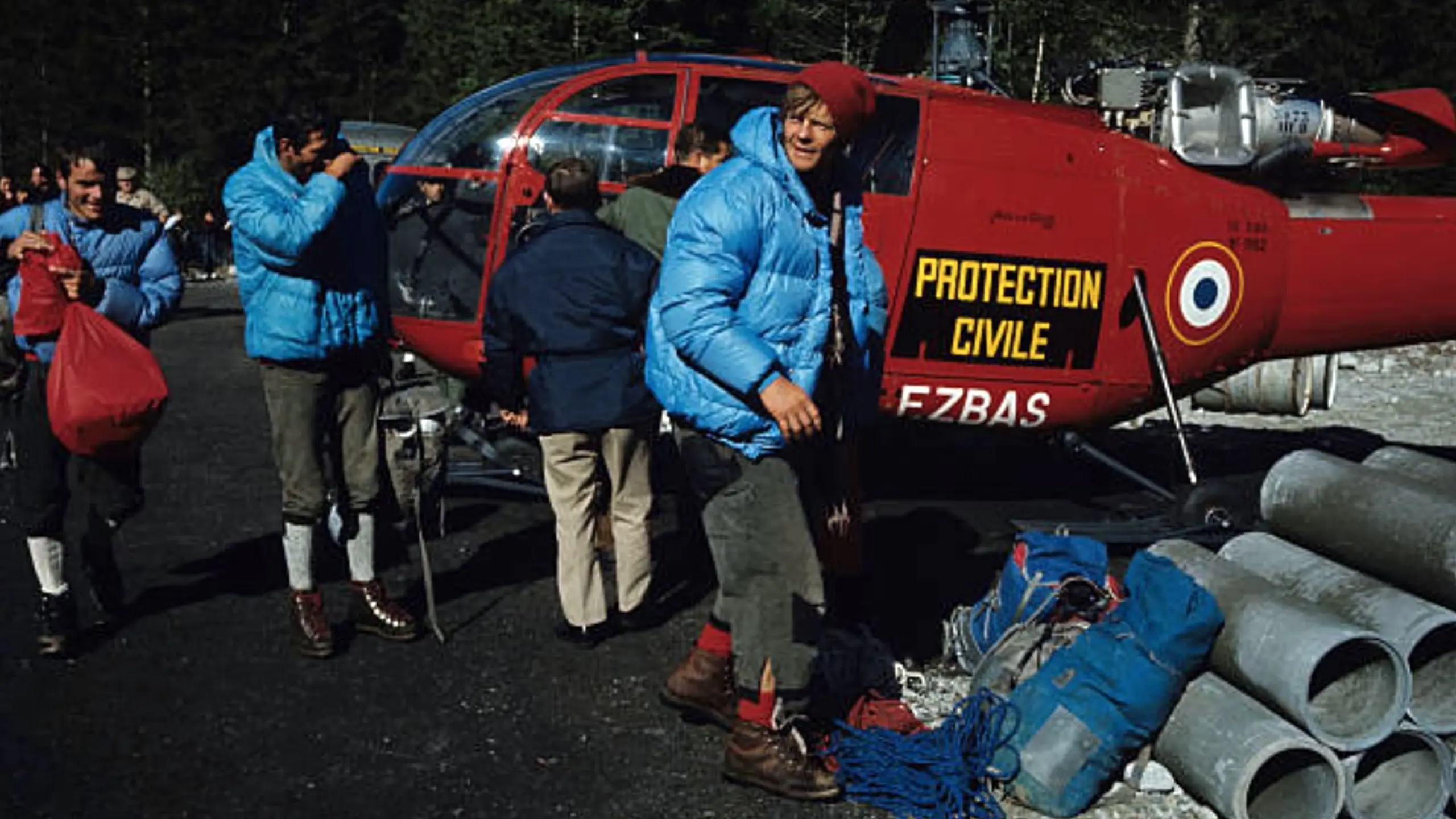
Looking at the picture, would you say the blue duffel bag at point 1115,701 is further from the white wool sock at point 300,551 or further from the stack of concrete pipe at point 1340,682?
the white wool sock at point 300,551

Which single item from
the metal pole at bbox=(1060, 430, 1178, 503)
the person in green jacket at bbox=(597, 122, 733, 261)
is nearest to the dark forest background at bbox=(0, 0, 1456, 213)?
the metal pole at bbox=(1060, 430, 1178, 503)

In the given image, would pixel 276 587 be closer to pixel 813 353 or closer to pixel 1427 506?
pixel 813 353

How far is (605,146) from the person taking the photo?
707 centimetres

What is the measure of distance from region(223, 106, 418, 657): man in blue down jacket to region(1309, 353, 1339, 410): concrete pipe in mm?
6771

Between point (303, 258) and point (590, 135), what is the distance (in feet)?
8.54

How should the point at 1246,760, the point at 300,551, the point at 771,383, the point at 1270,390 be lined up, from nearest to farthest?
1. the point at 771,383
2. the point at 1246,760
3. the point at 300,551
4. the point at 1270,390

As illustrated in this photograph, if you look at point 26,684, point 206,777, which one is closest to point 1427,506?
point 206,777

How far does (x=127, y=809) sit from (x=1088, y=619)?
3.43 metres

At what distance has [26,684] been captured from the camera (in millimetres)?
4812

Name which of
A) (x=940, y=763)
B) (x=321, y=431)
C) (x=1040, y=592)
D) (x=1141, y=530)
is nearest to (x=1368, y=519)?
(x=1040, y=592)

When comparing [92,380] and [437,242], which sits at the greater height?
[437,242]

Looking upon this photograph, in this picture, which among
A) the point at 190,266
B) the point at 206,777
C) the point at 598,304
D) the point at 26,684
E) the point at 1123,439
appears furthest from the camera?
the point at 190,266

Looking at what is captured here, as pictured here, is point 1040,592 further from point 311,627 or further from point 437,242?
point 437,242

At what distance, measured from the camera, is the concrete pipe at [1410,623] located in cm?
408
